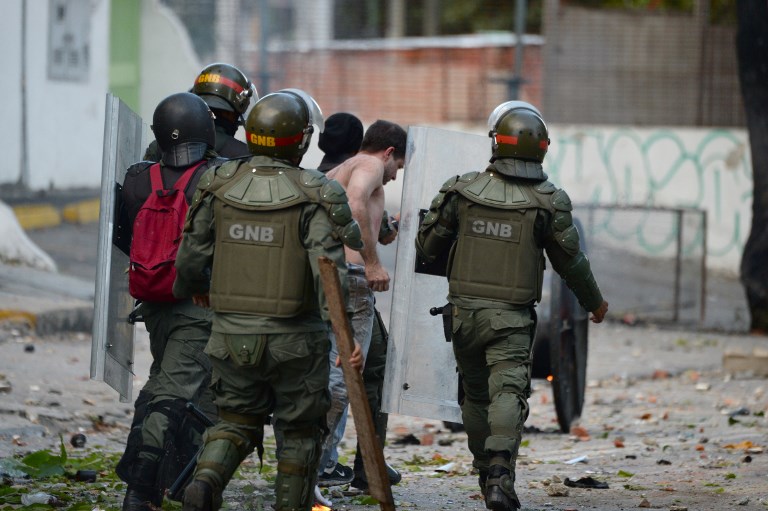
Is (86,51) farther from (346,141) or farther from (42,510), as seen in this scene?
(42,510)

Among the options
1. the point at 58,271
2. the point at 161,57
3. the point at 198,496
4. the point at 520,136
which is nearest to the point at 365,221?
the point at 520,136

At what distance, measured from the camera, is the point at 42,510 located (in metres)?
4.80

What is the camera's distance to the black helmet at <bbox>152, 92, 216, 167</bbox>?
481 cm

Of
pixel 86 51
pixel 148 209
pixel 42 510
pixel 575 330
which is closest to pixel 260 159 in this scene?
pixel 148 209

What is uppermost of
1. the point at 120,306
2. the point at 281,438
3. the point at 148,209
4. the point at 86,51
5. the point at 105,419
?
the point at 86,51

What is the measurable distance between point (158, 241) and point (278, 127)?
2.40 ft

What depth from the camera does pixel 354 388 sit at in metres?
4.10

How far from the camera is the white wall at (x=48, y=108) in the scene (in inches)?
523

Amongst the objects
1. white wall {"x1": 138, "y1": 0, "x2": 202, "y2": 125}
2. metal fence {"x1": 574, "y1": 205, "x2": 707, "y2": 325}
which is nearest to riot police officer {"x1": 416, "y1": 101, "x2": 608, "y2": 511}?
metal fence {"x1": 574, "y1": 205, "x2": 707, "y2": 325}

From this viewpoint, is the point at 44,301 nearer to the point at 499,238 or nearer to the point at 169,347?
the point at 169,347

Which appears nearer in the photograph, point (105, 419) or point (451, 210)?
point (451, 210)

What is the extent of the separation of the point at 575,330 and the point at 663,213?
6238 millimetres

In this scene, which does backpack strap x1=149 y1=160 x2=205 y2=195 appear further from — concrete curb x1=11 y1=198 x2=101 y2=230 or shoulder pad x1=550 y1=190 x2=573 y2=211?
concrete curb x1=11 y1=198 x2=101 y2=230

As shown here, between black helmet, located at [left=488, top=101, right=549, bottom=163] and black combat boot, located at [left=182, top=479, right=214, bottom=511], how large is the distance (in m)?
1.87
